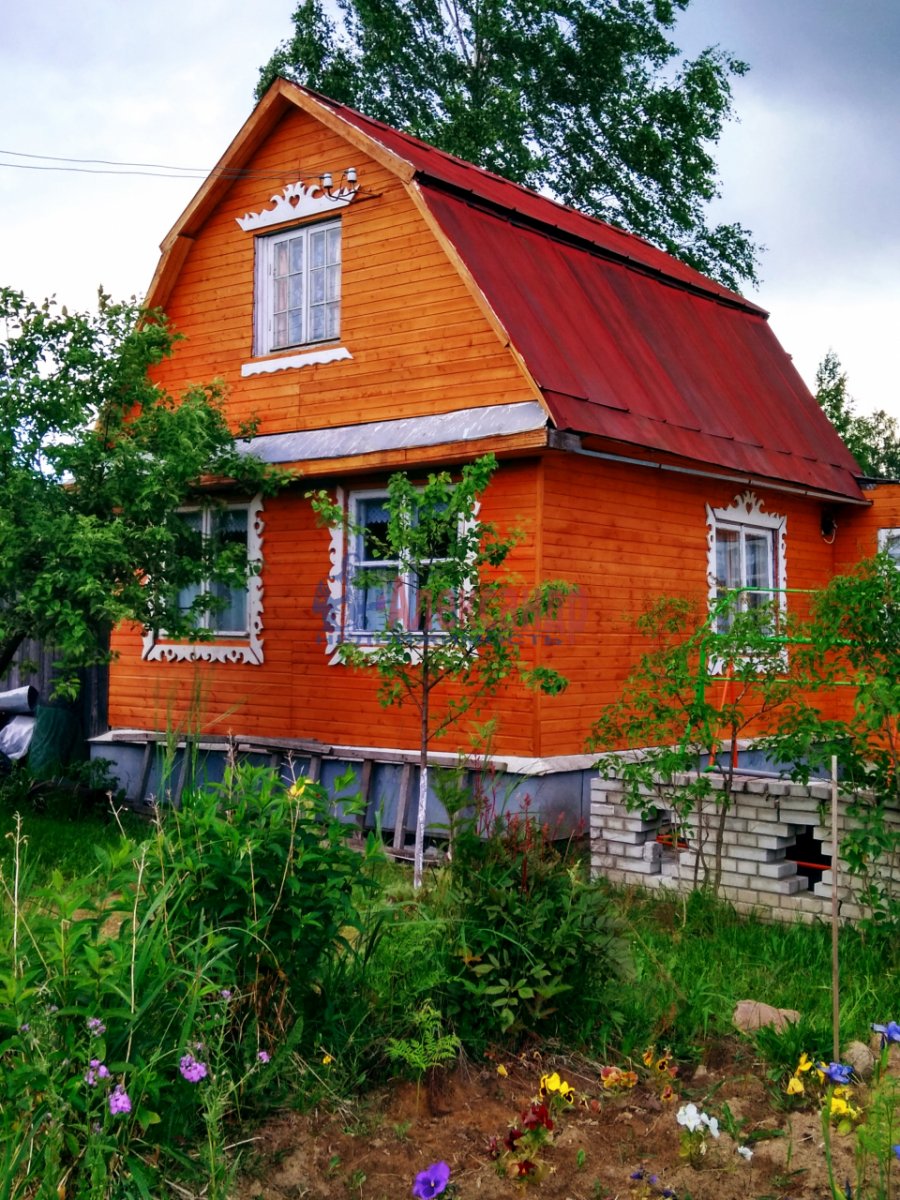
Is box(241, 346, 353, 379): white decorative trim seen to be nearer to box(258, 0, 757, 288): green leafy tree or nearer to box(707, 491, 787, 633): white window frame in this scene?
box(707, 491, 787, 633): white window frame

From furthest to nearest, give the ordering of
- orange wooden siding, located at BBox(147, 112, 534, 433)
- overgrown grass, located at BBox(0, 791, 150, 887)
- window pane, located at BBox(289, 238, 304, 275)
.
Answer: window pane, located at BBox(289, 238, 304, 275) < orange wooden siding, located at BBox(147, 112, 534, 433) < overgrown grass, located at BBox(0, 791, 150, 887)

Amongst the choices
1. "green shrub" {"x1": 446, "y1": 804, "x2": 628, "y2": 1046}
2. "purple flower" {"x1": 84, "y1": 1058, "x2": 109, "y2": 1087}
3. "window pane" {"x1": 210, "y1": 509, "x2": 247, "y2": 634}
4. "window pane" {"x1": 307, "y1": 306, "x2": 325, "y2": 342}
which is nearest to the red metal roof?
"window pane" {"x1": 307, "y1": 306, "x2": 325, "y2": 342}

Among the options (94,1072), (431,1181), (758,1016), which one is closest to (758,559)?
(758,1016)

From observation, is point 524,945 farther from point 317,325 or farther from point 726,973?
point 317,325

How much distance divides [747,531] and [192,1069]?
10.5 m

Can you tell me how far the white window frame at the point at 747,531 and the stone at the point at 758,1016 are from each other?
6800 millimetres

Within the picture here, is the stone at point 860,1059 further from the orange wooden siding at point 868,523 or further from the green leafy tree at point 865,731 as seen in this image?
the orange wooden siding at point 868,523

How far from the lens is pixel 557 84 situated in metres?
24.7

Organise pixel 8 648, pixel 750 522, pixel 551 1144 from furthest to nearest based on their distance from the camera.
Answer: pixel 750 522 < pixel 8 648 < pixel 551 1144

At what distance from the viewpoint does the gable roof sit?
10328 mm

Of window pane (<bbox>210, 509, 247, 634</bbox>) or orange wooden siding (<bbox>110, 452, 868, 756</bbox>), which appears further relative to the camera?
window pane (<bbox>210, 509, 247, 634</bbox>)

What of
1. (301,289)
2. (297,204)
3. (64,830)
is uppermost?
(297,204)

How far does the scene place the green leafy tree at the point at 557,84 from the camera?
24172 mm

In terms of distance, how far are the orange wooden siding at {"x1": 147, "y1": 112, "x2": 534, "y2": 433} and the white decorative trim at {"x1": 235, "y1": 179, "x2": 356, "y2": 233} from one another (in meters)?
0.08
